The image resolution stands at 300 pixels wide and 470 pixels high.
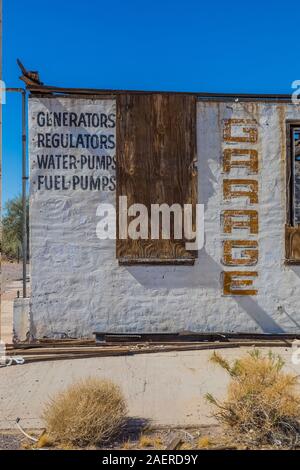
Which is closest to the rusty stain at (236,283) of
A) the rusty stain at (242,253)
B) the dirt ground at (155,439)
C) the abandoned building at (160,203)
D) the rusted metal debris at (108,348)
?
the abandoned building at (160,203)

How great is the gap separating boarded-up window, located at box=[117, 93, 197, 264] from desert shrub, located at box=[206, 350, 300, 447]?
415cm

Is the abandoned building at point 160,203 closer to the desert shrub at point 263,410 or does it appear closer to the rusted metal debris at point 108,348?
the rusted metal debris at point 108,348

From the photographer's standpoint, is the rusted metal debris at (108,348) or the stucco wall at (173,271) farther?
the stucco wall at (173,271)

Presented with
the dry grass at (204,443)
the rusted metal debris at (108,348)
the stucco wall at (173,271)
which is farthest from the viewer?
the stucco wall at (173,271)

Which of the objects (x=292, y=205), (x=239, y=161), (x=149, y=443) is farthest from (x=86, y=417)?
(x=292, y=205)

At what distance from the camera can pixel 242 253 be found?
8.95 meters

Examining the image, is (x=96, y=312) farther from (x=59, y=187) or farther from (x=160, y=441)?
(x=160, y=441)

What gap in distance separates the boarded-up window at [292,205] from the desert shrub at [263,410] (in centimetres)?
441

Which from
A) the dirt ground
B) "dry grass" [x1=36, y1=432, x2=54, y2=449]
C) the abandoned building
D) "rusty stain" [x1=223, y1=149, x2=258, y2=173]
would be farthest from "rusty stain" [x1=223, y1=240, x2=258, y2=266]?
"dry grass" [x1=36, y1=432, x2=54, y2=449]

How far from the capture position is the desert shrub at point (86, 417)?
453cm

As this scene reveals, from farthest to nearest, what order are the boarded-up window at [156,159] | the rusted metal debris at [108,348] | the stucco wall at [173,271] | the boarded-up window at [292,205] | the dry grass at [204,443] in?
the boarded-up window at [292,205]
the boarded-up window at [156,159]
the stucco wall at [173,271]
the rusted metal debris at [108,348]
the dry grass at [204,443]

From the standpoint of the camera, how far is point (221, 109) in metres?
9.01

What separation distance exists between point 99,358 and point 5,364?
1.54 metres
